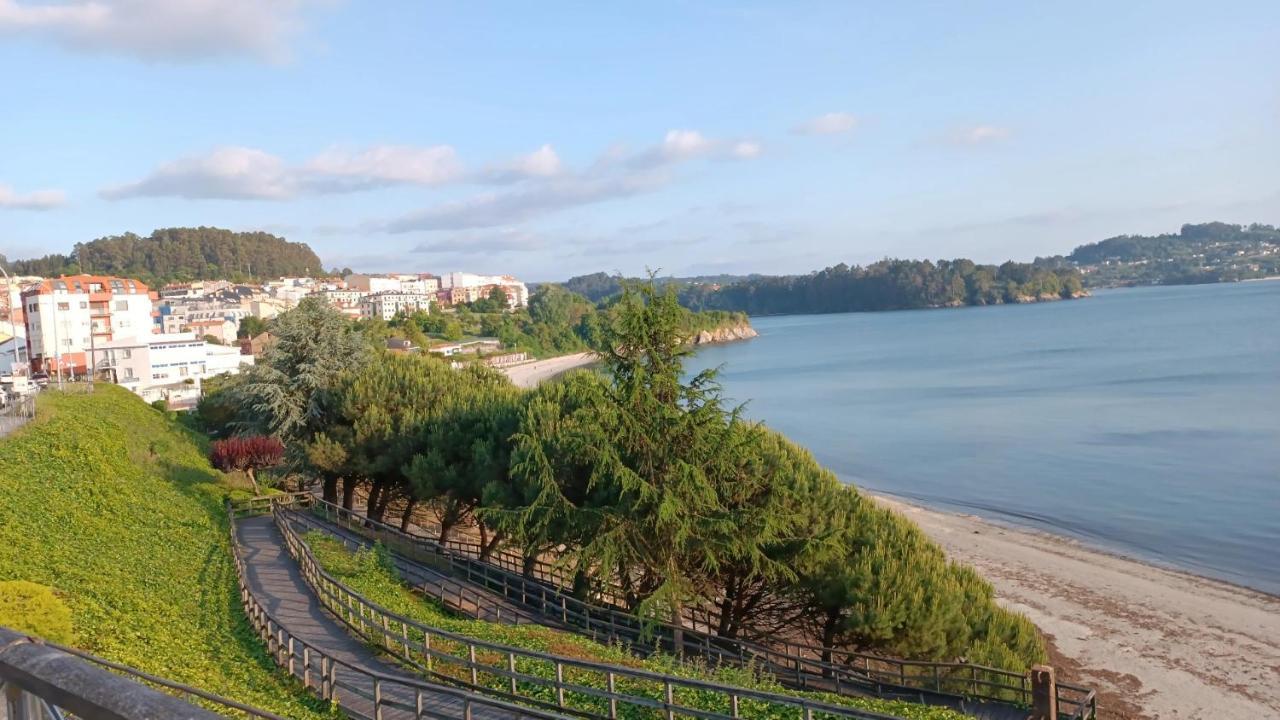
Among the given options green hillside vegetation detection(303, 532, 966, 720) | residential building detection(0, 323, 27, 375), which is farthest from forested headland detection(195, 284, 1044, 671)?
residential building detection(0, 323, 27, 375)

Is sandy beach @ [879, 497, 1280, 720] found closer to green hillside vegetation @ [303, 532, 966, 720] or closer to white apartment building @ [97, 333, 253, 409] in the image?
green hillside vegetation @ [303, 532, 966, 720]

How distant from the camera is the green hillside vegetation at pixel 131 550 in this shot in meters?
12.2

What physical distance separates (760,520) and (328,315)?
83.8 feet

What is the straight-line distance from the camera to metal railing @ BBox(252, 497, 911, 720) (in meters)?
9.56

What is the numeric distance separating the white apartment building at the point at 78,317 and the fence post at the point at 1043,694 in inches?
2162

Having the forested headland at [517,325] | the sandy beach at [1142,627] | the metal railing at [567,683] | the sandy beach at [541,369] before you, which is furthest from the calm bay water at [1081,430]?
the forested headland at [517,325]

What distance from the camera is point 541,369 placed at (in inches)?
5546

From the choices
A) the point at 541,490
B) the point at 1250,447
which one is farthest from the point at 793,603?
the point at 1250,447

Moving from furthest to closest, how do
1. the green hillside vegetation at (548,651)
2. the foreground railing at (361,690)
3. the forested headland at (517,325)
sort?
the forested headland at (517,325) → the green hillside vegetation at (548,651) → the foreground railing at (361,690)

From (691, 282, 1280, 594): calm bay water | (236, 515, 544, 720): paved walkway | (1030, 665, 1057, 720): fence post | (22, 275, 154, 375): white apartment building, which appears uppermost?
(22, 275, 154, 375): white apartment building

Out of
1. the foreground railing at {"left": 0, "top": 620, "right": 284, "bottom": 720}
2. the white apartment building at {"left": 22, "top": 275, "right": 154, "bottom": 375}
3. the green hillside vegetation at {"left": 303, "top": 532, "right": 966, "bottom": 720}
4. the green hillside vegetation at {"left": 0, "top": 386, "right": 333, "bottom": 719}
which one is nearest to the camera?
the foreground railing at {"left": 0, "top": 620, "right": 284, "bottom": 720}

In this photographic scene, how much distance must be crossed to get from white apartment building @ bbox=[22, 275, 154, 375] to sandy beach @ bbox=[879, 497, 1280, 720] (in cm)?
5212

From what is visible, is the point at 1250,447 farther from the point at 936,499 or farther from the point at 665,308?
the point at 665,308

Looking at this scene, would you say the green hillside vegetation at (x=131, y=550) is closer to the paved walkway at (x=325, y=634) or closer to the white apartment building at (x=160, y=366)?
the paved walkway at (x=325, y=634)
